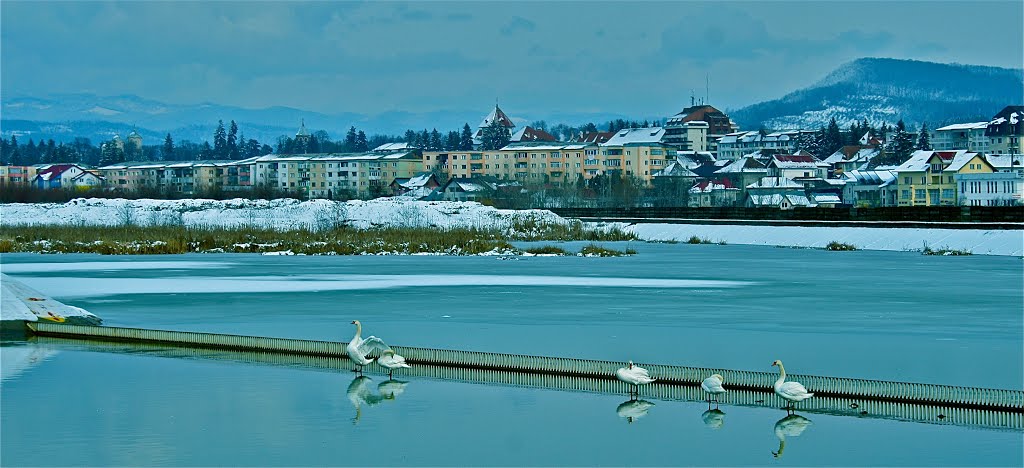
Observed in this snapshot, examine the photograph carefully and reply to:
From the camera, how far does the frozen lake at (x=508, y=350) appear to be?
42.4ft

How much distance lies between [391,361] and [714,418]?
461cm

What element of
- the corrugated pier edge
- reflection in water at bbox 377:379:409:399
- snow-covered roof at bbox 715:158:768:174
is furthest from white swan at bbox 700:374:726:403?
snow-covered roof at bbox 715:158:768:174

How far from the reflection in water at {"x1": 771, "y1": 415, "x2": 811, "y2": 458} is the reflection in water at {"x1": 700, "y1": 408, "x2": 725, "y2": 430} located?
2.03 ft

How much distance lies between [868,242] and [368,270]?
2753 cm

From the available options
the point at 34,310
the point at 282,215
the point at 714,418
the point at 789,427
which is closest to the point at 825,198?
the point at 282,215

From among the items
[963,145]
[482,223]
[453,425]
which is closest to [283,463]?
[453,425]

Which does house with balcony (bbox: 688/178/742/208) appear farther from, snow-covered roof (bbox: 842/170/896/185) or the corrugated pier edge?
the corrugated pier edge

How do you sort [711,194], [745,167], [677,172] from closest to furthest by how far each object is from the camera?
[711,194] → [745,167] → [677,172]

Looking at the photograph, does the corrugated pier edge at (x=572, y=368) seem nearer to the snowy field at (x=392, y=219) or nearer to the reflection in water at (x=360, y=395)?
the reflection in water at (x=360, y=395)

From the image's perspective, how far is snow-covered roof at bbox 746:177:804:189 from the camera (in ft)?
495

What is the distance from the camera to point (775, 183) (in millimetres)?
152875

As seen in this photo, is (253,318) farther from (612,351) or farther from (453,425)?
(453,425)

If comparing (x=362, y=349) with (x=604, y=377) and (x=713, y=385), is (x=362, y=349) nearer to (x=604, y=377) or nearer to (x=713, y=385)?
(x=604, y=377)

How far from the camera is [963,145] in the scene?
7308 inches
